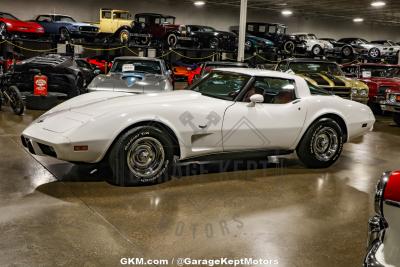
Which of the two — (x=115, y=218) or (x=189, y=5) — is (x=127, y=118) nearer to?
(x=115, y=218)

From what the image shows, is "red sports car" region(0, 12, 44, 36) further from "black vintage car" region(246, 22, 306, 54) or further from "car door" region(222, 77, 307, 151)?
"car door" region(222, 77, 307, 151)

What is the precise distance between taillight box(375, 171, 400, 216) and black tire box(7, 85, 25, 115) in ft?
27.8

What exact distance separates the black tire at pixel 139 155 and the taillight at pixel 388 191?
280 cm

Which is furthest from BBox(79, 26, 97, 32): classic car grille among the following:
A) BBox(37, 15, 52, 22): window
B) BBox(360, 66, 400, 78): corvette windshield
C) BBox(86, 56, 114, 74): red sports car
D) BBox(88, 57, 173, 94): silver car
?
BBox(360, 66, 400, 78): corvette windshield

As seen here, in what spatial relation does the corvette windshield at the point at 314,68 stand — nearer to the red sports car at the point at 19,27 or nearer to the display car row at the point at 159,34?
the display car row at the point at 159,34

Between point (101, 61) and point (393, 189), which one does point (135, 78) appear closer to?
point (393, 189)

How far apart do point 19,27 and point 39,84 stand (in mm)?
8786

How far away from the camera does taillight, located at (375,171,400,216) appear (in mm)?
2334

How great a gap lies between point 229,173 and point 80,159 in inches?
76.3

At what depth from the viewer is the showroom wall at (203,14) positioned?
2297cm

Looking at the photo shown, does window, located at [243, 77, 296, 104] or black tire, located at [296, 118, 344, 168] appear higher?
window, located at [243, 77, 296, 104]

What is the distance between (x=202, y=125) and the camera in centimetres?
505

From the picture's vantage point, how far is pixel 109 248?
338cm

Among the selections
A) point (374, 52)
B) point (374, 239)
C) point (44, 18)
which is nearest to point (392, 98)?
point (374, 239)
